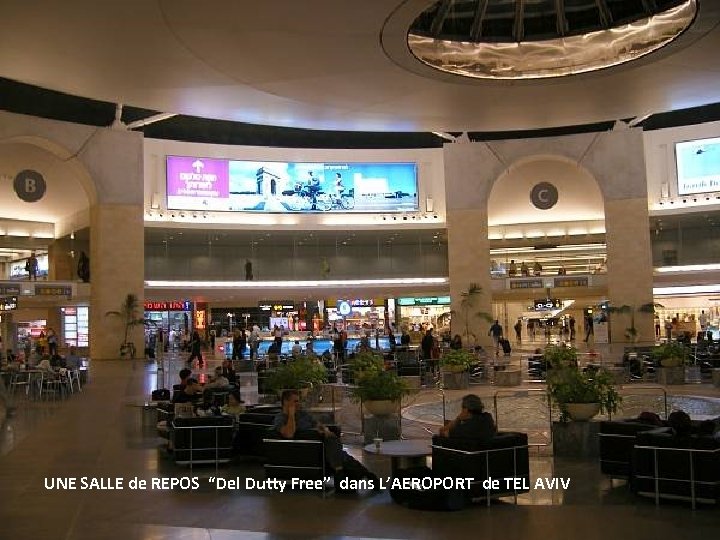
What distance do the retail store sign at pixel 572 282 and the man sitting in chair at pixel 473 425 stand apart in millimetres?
29717

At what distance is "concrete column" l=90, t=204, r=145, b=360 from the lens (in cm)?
2888

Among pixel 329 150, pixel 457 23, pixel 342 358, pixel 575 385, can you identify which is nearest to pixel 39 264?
pixel 329 150

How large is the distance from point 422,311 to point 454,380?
22577mm

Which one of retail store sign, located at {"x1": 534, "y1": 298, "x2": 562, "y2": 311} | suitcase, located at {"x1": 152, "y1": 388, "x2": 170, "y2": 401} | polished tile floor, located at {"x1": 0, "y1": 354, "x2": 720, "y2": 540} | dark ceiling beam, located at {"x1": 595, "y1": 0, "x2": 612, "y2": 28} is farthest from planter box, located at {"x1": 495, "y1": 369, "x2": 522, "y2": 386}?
retail store sign, located at {"x1": 534, "y1": 298, "x2": 562, "y2": 311}

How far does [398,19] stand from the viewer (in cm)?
1445

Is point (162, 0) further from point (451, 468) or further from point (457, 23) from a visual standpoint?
point (451, 468)

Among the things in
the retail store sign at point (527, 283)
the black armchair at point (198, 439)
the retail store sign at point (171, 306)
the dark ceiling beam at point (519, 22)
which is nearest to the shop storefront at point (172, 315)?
the retail store sign at point (171, 306)

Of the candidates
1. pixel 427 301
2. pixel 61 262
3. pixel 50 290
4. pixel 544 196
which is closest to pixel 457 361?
pixel 50 290

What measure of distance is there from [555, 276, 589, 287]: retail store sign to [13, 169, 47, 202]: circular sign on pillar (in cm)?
2316

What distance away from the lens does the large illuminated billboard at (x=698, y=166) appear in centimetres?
3300

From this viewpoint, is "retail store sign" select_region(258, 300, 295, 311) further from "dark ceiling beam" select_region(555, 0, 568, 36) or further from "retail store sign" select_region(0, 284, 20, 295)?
"dark ceiling beam" select_region(555, 0, 568, 36)

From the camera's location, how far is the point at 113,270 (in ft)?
95.9

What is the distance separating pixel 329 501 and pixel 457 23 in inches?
545

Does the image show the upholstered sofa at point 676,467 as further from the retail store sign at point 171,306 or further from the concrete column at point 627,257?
the retail store sign at point 171,306
